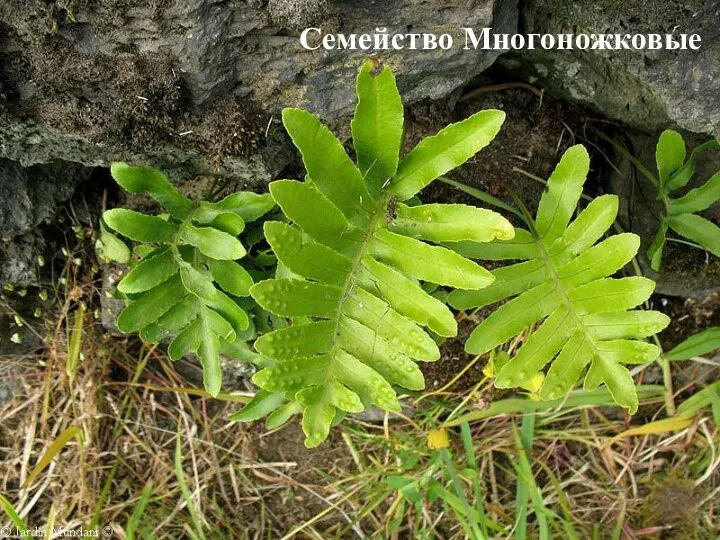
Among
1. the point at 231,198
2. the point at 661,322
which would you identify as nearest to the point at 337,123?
the point at 231,198

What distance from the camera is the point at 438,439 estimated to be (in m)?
2.68

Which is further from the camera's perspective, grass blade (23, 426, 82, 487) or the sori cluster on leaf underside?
grass blade (23, 426, 82, 487)

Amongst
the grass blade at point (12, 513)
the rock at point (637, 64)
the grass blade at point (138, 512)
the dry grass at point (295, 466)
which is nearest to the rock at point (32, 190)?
the dry grass at point (295, 466)

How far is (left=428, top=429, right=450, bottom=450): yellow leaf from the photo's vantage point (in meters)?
2.68

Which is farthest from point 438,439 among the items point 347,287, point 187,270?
point 187,270

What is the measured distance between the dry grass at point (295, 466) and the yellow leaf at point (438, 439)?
35mm

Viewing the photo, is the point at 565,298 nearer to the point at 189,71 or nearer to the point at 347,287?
the point at 347,287

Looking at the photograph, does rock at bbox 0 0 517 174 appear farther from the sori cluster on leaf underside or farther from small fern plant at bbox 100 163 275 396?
the sori cluster on leaf underside

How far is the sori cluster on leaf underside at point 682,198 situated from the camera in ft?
6.86

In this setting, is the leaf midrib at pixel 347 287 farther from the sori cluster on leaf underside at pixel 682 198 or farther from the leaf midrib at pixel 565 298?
the sori cluster on leaf underside at pixel 682 198

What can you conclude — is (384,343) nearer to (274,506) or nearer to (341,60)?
(341,60)

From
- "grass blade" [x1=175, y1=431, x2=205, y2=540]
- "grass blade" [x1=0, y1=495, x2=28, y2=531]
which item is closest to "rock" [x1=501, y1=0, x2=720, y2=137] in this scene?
"grass blade" [x1=175, y1=431, x2=205, y2=540]

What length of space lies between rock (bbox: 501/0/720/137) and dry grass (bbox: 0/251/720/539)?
3.89ft

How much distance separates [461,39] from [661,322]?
37.3 inches
